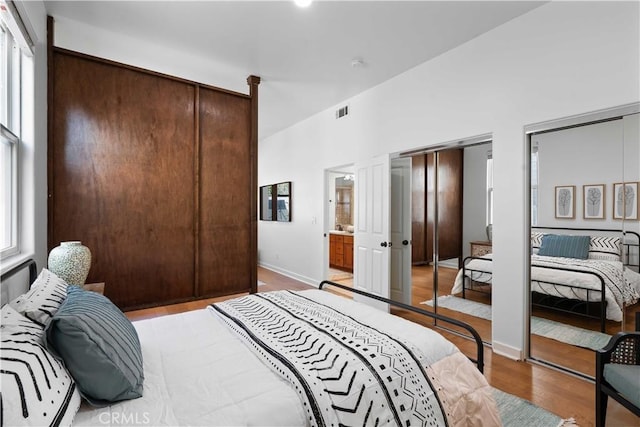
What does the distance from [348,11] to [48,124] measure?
279 cm

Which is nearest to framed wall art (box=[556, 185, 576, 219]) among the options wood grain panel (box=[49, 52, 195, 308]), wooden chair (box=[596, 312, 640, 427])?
wooden chair (box=[596, 312, 640, 427])

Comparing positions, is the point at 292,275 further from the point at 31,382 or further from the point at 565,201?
the point at 31,382

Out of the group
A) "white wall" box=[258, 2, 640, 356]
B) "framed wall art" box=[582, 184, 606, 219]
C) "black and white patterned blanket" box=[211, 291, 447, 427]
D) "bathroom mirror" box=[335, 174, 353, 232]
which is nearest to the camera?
"black and white patterned blanket" box=[211, 291, 447, 427]

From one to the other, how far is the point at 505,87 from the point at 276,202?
15.5 feet

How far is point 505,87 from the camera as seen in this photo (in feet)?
9.20

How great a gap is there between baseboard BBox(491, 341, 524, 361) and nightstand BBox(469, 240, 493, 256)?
85 cm

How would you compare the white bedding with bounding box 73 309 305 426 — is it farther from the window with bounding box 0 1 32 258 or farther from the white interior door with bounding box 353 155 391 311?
the white interior door with bounding box 353 155 391 311

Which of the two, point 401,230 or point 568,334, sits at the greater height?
point 401,230

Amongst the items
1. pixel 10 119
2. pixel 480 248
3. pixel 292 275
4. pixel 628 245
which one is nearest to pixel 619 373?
pixel 628 245

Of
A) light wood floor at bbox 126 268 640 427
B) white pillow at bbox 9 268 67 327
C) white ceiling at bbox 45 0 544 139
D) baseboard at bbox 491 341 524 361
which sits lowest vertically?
light wood floor at bbox 126 268 640 427

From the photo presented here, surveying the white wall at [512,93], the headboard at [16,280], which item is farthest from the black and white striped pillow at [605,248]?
the headboard at [16,280]

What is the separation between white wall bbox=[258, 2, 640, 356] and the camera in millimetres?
2244

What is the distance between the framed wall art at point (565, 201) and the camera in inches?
100

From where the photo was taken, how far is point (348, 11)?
2682 mm
